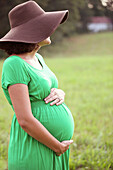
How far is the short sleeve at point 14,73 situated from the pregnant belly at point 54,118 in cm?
23

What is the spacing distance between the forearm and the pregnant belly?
10cm

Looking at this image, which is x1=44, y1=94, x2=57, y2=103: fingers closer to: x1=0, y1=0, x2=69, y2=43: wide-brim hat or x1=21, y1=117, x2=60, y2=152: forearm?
x1=21, y1=117, x2=60, y2=152: forearm

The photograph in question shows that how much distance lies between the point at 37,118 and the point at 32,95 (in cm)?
16

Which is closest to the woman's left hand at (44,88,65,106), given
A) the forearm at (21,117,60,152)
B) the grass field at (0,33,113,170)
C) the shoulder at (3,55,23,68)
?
the forearm at (21,117,60,152)

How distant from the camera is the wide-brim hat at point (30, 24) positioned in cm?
140

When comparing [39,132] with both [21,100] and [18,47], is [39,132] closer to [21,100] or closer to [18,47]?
[21,100]

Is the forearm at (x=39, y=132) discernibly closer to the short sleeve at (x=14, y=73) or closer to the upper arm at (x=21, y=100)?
the upper arm at (x=21, y=100)

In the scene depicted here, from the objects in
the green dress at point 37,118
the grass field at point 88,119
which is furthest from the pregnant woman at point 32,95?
the grass field at point 88,119

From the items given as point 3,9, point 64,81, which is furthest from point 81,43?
point 64,81

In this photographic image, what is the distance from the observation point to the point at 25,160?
1.51 meters

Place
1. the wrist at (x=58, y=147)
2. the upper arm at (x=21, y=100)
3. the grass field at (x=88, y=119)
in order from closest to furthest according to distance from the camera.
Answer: the upper arm at (x=21, y=100) → the wrist at (x=58, y=147) → the grass field at (x=88, y=119)

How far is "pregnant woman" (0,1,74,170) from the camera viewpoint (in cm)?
136

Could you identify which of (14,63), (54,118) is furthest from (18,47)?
(54,118)

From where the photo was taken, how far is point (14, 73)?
4.43ft
